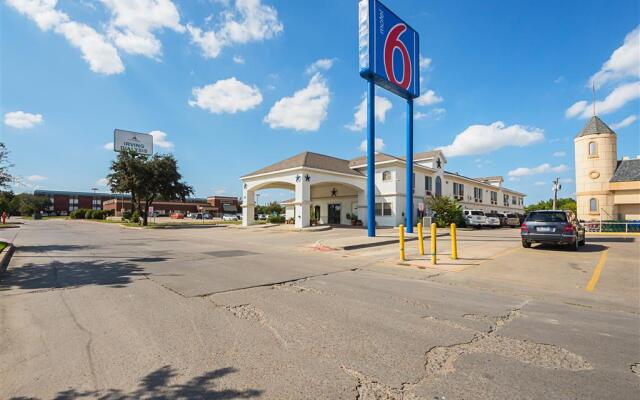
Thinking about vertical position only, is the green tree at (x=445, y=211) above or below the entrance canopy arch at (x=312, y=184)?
below

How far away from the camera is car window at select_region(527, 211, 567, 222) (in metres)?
12.8

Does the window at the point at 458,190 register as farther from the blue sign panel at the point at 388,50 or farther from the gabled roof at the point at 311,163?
the blue sign panel at the point at 388,50

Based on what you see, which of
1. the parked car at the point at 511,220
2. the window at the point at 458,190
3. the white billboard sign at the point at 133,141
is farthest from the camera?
the window at the point at 458,190

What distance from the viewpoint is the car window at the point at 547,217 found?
42.0ft

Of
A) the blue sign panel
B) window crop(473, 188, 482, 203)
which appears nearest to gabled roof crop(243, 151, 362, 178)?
the blue sign panel

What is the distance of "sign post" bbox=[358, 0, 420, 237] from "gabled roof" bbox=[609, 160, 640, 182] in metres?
18.0

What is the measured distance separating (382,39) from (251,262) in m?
16.3

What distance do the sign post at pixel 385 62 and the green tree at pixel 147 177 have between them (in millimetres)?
31409

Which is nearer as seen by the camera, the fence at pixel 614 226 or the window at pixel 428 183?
the fence at pixel 614 226

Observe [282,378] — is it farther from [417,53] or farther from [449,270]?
[417,53]

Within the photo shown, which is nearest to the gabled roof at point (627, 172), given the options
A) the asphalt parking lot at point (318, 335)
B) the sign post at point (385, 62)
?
the sign post at point (385, 62)

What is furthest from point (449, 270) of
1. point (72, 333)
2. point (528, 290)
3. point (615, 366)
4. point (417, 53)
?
point (417, 53)

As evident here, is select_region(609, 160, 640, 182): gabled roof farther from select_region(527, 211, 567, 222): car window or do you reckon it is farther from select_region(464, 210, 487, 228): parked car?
select_region(527, 211, 567, 222): car window

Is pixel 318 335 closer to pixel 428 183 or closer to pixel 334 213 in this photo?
pixel 334 213
